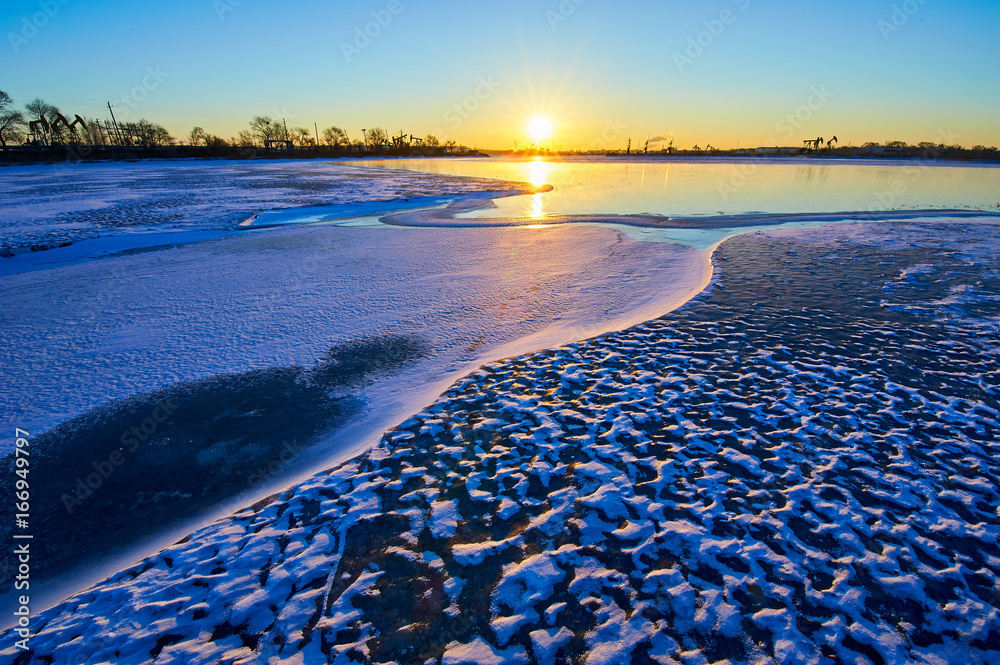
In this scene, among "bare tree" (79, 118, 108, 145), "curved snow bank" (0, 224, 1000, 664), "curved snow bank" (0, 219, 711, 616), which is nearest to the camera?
"curved snow bank" (0, 224, 1000, 664)

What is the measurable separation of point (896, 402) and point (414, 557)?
551 cm

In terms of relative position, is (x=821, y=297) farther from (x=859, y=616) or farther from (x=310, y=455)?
(x=310, y=455)

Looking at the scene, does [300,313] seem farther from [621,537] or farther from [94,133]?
[94,133]

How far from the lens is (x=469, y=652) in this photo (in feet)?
7.95

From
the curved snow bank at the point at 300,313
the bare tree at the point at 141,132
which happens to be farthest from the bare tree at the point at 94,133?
the curved snow bank at the point at 300,313

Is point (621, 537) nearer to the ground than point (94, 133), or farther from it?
nearer to the ground

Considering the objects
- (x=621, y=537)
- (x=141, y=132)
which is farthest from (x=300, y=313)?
(x=141, y=132)

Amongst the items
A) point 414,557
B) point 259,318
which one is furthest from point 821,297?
point 259,318

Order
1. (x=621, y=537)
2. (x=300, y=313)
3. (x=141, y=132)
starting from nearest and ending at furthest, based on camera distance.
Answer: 1. (x=621, y=537)
2. (x=300, y=313)
3. (x=141, y=132)

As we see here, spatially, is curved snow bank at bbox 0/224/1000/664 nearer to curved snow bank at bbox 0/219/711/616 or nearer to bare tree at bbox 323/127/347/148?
curved snow bank at bbox 0/219/711/616

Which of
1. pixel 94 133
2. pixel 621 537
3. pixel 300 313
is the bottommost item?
pixel 621 537

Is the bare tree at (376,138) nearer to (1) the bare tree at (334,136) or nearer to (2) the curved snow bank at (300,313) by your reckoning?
(1) the bare tree at (334,136)

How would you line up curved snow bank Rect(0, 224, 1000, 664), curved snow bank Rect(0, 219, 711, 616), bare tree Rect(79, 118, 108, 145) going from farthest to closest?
bare tree Rect(79, 118, 108, 145), curved snow bank Rect(0, 219, 711, 616), curved snow bank Rect(0, 224, 1000, 664)

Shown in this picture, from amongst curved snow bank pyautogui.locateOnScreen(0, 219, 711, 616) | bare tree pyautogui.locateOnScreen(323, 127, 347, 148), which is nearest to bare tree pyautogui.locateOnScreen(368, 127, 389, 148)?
bare tree pyautogui.locateOnScreen(323, 127, 347, 148)
